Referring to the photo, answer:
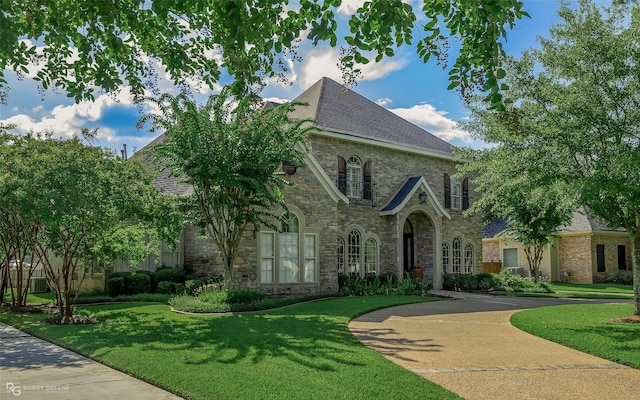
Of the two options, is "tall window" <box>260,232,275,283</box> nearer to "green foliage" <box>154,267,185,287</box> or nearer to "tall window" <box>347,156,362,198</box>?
"green foliage" <box>154,267,185,287</box>

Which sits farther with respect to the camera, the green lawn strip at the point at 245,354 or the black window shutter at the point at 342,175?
the black window shutter at the point at 342,175

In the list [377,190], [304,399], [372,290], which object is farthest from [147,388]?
[377,190]

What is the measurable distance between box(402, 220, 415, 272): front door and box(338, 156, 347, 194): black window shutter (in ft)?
14.4

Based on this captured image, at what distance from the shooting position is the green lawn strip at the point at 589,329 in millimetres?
8758


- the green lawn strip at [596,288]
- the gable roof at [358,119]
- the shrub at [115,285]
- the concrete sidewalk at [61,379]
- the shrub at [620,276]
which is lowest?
the green lawn strip at [596,288]

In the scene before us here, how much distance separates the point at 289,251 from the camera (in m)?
18.2

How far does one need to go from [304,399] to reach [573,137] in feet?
29.6

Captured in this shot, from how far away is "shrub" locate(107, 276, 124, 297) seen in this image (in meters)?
17.6

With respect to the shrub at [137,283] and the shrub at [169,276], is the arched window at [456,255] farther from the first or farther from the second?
the shrub at [137,283]

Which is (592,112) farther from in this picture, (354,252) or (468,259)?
(468,259)

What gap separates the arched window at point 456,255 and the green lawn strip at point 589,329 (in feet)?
34.6

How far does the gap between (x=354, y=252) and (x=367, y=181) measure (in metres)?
3.18

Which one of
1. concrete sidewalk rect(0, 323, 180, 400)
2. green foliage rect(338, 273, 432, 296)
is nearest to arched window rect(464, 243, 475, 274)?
green foliage rect(338, 273, 432, 296)

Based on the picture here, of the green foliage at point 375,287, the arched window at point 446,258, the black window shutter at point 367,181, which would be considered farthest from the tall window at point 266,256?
the arched window at point 446,258
